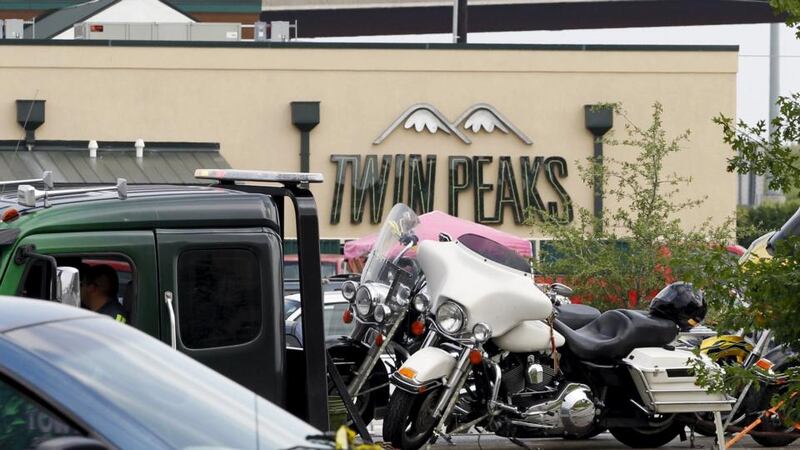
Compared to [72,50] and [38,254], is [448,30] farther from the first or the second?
[38,254]

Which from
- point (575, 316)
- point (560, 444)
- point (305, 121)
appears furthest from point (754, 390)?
point (305, 121)

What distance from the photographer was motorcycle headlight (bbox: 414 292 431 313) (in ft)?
37.4

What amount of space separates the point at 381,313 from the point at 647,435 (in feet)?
9.43

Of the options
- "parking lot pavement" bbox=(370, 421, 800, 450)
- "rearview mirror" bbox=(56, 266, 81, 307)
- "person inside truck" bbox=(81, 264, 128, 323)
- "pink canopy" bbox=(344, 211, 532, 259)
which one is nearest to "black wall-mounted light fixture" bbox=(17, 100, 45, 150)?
"pink canopy" bbox=(344, 211, 532, 259)

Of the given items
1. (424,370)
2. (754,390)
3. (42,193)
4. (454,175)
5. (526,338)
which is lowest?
(754,390)

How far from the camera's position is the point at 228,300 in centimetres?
784

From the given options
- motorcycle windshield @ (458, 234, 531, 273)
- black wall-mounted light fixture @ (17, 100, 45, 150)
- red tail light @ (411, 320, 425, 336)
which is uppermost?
black wall-mounted light fixture @ (17, 100, 45, 150)

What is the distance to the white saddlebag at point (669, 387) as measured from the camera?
39.5ft

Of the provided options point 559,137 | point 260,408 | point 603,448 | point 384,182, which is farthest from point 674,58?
point 260,408

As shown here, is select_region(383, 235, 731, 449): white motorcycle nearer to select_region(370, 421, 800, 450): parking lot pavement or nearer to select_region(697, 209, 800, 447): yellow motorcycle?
select_region(697, 209, 800, 447): yellow motorcycle

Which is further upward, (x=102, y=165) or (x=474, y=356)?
(x=102, y=165)

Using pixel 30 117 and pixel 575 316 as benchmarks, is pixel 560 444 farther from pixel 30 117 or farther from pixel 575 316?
pixel 30 117

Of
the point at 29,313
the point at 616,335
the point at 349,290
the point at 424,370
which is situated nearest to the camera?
the point at 29,313

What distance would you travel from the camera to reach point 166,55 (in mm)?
34375
